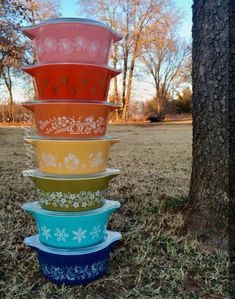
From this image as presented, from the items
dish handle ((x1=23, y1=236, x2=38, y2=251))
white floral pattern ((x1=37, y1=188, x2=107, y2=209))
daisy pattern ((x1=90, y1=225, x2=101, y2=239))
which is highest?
white floral pattern ((x1=37, y1=188, x2=107, y2=209))

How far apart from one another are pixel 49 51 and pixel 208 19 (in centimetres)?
82

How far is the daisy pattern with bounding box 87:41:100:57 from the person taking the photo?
1.35m

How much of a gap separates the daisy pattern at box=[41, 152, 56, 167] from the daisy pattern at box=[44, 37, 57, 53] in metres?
0.45

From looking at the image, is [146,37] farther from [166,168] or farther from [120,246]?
[120,246]

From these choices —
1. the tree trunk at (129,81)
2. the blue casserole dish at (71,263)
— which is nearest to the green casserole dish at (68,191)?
the blue casserole dish at (71,263)

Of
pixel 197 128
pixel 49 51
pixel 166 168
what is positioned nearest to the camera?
pixel 49 51

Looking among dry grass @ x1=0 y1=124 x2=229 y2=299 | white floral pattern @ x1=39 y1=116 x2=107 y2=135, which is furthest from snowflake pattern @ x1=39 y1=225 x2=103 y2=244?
white floral pattern @ x1=39 y1=116 x2=107 y2=135

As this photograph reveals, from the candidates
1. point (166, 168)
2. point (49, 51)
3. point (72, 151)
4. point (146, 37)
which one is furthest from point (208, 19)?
point (146, 37)

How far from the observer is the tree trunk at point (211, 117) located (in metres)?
1.59

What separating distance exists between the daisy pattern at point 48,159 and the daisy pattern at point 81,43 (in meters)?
0.47

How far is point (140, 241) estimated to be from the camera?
5.91ft

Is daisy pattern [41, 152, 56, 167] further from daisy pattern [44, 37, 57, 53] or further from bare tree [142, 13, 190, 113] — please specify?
bare tree [142, 13, 190, 113]

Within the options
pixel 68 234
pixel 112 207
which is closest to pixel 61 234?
pixel 68 234

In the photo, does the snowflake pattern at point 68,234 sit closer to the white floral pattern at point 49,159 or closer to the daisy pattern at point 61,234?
the daisy pattern at point 61,234
